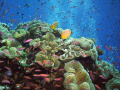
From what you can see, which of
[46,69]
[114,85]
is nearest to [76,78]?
[46,69]

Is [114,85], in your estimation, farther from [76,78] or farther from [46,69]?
[46,69]

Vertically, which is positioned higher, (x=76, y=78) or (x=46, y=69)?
(x=46, y=69)

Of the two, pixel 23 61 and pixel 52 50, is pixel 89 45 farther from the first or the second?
pixel 23 61

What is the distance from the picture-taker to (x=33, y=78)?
303 cm

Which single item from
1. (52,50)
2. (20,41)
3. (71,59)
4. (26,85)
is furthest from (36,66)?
(20,41)

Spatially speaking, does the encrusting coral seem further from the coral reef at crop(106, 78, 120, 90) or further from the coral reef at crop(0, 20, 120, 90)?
the coral reef at crop(106, 78, 120, 90)

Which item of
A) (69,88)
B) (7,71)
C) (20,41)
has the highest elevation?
(20,41)

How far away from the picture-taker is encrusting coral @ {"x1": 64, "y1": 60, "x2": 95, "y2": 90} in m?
2.72

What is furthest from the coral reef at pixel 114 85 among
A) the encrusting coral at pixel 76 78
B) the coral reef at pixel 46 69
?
the encrusting coral at pixel 76 78

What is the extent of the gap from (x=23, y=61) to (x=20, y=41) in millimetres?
1270

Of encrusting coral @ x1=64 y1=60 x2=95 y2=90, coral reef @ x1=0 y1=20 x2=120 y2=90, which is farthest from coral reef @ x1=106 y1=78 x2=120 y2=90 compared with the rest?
encrusting coral @ x1=64 y1=60 x2=95 y2=90

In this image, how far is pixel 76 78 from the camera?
309cm

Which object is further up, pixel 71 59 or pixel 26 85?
pixel 71 59

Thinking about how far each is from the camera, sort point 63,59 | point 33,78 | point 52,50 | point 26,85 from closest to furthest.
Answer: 1. point 26,85
2. point 33,78
3. point 63,59
4. point 52,50
